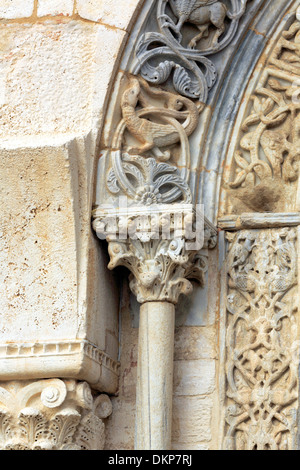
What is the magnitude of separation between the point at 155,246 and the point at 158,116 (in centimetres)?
61

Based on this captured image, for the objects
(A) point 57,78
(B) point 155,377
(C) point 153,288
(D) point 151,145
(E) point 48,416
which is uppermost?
(A) point 57,78

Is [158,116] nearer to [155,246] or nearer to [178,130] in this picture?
[178,130]

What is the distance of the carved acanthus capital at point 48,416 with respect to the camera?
4633 millimetres

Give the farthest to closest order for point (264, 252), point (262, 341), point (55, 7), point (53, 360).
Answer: point (55, 7), point (264, 252), point (262, 341), point (53, 360)

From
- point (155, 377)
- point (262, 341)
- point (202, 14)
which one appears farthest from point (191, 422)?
point (202, 14)

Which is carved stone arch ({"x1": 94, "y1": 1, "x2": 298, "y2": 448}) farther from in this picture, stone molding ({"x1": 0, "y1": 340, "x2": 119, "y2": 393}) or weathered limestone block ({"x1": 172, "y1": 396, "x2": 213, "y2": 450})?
stone molding ({"x1": 0, "y1": 340, "x2": 119, "y2": 393})

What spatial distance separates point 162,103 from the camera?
5.04 meters

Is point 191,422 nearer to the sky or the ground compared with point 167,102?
nearer to the ground

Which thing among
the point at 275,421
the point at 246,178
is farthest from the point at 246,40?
the point at 275,421

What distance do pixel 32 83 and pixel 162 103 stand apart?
1.92 ft

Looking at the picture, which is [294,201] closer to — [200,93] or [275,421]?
[200,93]

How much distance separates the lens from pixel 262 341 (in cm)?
477

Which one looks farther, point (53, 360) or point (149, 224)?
point (149, 224)
